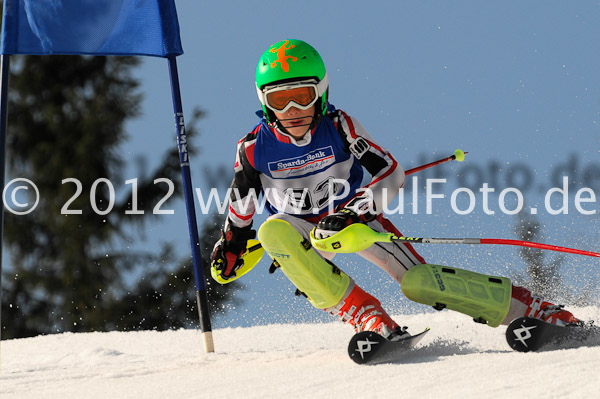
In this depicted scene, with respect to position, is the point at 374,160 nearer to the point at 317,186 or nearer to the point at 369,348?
the point at 317,186

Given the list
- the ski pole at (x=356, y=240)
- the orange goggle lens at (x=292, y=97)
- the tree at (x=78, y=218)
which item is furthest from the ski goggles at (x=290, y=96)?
the tree at (x=78, y=218)

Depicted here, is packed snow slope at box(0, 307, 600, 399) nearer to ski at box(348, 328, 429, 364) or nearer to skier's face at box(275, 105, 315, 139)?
ski at box(348, 328, 429, 364)

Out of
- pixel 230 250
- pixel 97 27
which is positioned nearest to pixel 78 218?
pixel 97 27

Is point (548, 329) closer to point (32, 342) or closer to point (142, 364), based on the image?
point (142, 364)

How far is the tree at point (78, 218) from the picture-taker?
11.6m

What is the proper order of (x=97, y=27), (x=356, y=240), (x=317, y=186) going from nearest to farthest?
(x=356, y=240)
(x=317, y=186)
(x=97, y=27)

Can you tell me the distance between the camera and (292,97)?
370 centimetres

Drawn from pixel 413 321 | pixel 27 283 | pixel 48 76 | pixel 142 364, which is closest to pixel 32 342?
pixel 142 364

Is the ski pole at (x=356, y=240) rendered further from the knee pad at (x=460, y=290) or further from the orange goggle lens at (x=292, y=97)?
the orange goggle lens at (x=292, y=97)

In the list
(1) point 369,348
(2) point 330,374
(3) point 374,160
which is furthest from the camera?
(3) point 374,160

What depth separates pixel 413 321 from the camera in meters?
5.98

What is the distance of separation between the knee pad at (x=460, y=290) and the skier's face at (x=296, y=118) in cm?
92

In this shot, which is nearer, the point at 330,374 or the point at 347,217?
the point at 330,374

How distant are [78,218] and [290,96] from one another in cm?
883
